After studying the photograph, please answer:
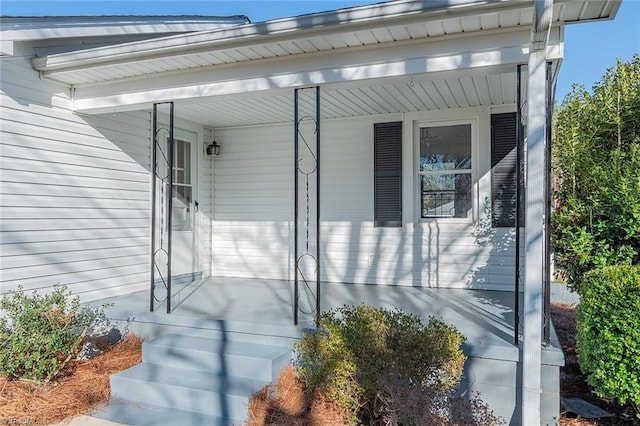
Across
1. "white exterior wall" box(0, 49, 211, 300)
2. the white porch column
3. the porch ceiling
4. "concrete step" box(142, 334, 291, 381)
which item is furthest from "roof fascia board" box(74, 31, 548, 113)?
"concrete step" box(142, 334, 291, 381)

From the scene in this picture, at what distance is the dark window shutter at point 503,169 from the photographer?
5.45 m

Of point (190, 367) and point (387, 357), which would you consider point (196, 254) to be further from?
point (387, 357)

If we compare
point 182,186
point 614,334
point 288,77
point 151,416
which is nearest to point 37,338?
point 151,416

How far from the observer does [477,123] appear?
5.61m

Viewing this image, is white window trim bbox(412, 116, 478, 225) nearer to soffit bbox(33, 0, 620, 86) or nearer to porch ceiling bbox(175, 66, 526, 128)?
porch ceiling bbox(175, 66, 526, 128)

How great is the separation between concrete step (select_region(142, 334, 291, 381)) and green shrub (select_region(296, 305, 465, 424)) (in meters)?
0.36

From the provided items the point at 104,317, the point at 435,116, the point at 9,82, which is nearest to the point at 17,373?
the point at 104,317

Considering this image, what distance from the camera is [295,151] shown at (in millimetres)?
3844

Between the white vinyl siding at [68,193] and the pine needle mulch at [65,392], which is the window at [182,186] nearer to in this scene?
the white vinyl siding at [68,193]

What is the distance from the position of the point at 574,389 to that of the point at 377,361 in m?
2.11

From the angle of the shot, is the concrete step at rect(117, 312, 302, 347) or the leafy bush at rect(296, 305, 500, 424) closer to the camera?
the leafy bush at rect(296, 305, 500, 424)

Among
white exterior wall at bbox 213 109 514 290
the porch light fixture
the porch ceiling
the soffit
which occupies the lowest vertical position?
white exterior wall at bbox 213 109 514 290

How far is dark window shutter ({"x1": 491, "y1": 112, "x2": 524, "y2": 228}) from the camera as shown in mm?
5445

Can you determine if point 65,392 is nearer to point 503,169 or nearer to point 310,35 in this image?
point 310,35
